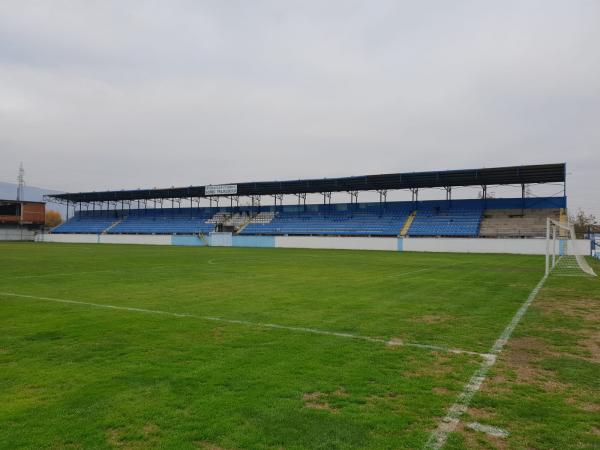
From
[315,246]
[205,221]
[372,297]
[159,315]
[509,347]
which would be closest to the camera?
[509,347]

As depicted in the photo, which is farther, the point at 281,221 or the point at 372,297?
the point at 281,221

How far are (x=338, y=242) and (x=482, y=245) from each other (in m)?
17.1

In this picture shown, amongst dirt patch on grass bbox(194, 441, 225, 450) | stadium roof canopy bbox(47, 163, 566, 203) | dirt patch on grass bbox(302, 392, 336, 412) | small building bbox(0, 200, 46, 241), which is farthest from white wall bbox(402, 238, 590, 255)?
small building bbox(0, 200, 46, 241)

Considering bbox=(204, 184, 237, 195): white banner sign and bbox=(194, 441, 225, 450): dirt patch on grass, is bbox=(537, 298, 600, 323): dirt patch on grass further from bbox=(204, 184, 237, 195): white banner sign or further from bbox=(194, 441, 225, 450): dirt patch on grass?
bbox=(204, 184, 237, 195): white banner sign

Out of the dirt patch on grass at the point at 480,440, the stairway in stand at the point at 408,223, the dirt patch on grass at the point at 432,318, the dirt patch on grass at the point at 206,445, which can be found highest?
the stairway in stand at the point at 408,223

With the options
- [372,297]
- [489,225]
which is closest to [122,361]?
[372,297]

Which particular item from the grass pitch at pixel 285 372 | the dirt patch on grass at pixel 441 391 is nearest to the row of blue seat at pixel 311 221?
the grass pitch at pixel 285 372

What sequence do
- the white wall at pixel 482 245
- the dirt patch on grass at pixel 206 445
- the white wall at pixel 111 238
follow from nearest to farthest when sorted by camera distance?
1. the dirt patch on grass at pixel 206 445
2. the white wall at pixel 482 245
3. the white wall at pixel 111 238

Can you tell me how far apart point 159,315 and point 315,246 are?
45758mm

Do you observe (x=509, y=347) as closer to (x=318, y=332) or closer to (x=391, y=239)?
(x=318, y=332)

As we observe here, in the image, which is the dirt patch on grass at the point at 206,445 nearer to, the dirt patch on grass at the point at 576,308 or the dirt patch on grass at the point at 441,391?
the dirt patch on grass at the point at 441,391

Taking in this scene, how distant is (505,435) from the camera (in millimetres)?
4320

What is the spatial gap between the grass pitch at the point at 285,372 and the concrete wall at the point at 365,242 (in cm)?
3082

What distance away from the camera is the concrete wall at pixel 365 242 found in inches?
1745
